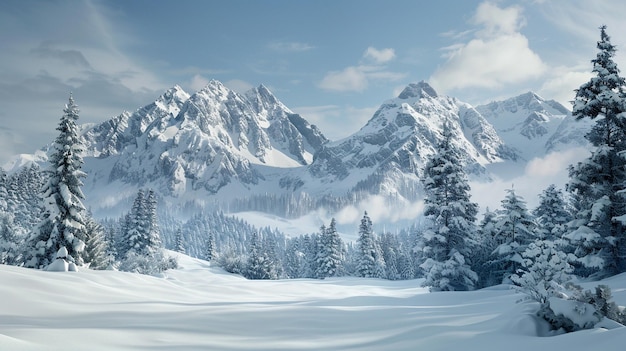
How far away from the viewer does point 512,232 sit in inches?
1109

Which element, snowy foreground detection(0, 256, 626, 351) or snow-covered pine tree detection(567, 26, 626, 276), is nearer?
snowy foreground detection(0, 256, 626, 351)

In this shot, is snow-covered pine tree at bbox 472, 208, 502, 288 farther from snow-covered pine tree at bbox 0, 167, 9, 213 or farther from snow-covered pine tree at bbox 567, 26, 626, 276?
snow-covered pine tree at bbox 0, 167, 9, 213

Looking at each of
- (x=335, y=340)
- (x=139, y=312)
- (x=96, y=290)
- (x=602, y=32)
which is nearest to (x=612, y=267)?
(x=602, y=32)

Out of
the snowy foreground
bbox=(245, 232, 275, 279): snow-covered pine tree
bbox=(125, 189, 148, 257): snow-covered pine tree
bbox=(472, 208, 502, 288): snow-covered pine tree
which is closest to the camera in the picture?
the snowy foreground

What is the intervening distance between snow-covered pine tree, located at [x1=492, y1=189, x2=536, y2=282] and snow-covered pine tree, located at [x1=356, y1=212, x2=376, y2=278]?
35290 millimetres

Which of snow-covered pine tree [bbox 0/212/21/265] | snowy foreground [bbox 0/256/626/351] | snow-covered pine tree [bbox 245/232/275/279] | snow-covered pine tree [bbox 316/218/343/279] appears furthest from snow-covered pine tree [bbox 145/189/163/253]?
snowy foreground [bbox 0/256/626/351]

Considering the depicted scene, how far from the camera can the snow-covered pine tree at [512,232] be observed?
27.4 m

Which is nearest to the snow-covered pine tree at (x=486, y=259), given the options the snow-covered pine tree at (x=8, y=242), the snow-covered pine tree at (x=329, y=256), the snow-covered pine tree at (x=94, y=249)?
the snow-covered pine tree at (x=94, y=249)

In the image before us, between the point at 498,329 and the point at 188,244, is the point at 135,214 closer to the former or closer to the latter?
the point at 498,329

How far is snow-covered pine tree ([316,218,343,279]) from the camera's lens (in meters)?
65.3

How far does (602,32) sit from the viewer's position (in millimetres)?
18688

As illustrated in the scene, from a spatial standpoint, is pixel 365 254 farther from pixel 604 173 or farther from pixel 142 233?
pixel 604 173

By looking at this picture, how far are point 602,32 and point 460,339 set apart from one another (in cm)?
1738

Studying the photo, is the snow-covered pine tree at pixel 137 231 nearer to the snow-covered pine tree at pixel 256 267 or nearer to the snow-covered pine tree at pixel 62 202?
the snow-covered pine tree at pixel 256 267
